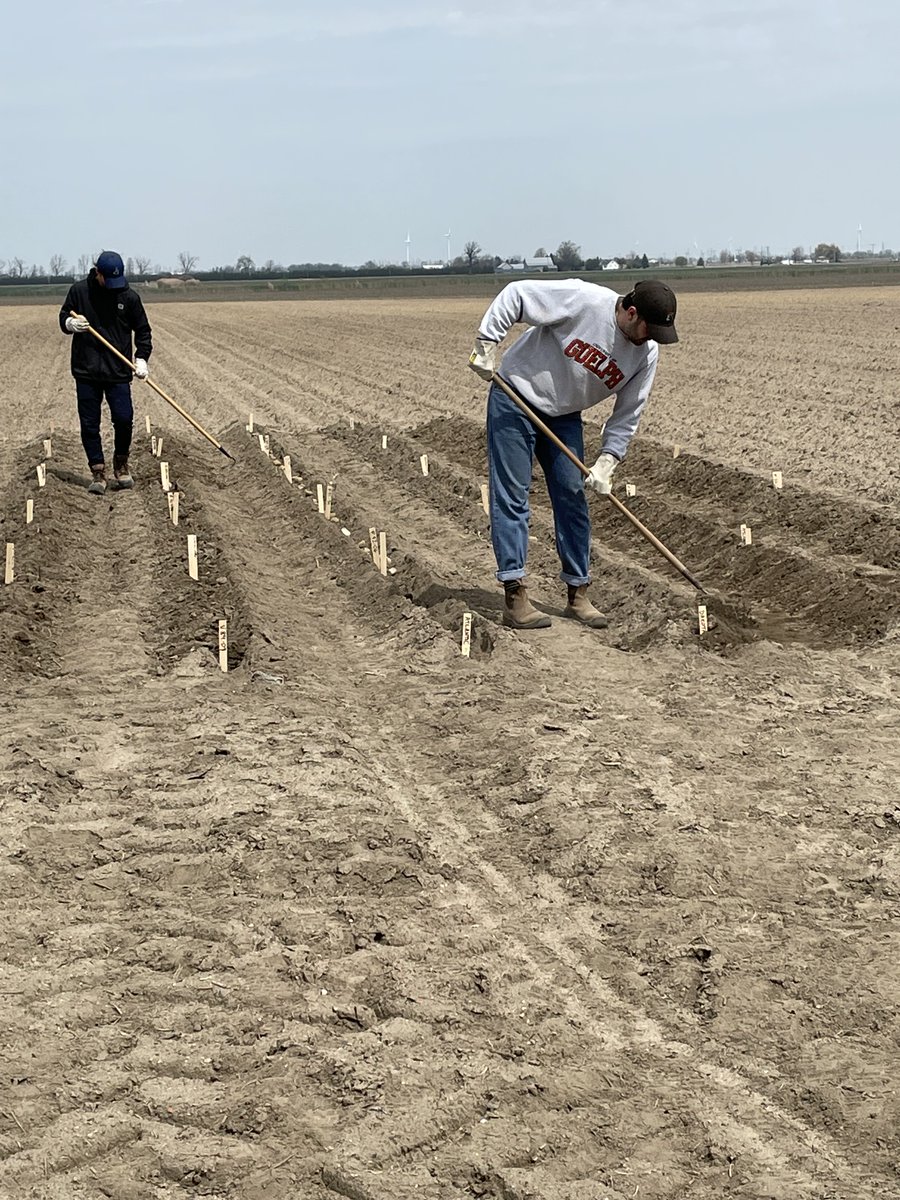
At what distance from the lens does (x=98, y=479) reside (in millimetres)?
11555

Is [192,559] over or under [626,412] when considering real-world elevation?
under

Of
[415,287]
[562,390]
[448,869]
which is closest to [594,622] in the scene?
[562,390]

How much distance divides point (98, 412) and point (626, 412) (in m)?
5.89

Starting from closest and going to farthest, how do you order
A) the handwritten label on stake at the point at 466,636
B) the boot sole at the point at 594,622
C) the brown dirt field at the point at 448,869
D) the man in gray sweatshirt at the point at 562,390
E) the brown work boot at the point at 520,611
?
the brown dirt field at the point at 448,869
the handwritten label on stake at the point at 466,636
the man in gray sweatshirt at the point at 562,390
the brown work boot at the point at 520,611
the boot sole at the point at 594,622

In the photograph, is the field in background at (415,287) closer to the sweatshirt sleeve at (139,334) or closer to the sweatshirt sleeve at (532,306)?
the sweatshirt sleeve at (139,334)

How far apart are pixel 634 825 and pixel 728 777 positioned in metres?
0.64

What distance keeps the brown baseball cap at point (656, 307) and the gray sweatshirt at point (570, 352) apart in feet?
0.53

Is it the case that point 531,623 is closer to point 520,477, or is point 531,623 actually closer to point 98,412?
point 520,477

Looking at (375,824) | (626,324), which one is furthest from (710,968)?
(626,324)

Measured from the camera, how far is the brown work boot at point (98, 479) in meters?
11.4

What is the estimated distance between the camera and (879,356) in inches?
885

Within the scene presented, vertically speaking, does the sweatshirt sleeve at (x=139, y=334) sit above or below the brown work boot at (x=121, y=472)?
above

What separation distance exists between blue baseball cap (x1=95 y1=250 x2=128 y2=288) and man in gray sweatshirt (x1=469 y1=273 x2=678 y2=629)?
16.3 ft

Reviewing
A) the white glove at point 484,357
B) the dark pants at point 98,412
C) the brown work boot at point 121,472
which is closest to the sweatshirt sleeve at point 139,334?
the dark pants at point 98,412
